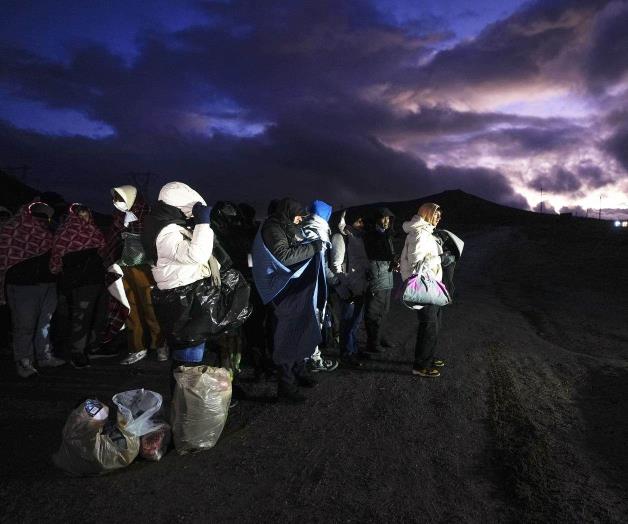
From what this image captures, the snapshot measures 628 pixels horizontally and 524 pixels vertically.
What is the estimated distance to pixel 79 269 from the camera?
5.54 meters

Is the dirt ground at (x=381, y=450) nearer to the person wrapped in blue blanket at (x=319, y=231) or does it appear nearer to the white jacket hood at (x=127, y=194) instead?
the person wrapped in blue blanket at (x=319, y=231)

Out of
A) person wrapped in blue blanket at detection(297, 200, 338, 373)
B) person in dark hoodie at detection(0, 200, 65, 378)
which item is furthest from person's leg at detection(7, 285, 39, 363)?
person wrapped in blue blanket at detection(297, 200, 338, 373)

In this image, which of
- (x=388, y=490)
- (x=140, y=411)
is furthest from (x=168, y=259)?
(x=388, y=490)

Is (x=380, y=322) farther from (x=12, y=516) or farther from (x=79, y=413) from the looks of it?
(x=12, y=516)

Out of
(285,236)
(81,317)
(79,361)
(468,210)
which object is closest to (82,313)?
(81,317)

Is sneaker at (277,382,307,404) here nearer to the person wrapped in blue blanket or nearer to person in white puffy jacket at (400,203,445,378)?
the person wrapped in blue blanket

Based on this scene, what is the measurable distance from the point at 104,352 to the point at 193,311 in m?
3.30

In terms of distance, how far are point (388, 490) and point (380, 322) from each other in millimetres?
3192

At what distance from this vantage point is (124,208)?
222 inches

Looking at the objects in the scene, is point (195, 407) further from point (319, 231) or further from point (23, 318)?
point (23, 318)

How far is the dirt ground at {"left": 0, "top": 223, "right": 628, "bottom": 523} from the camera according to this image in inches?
110

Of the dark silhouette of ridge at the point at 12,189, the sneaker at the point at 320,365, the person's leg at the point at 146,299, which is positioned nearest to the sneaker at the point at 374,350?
the sneaker at the point at 320,365

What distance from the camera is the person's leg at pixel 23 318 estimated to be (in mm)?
5221

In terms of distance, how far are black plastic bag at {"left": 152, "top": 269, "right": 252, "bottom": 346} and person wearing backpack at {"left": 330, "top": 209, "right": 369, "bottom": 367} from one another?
211cm
